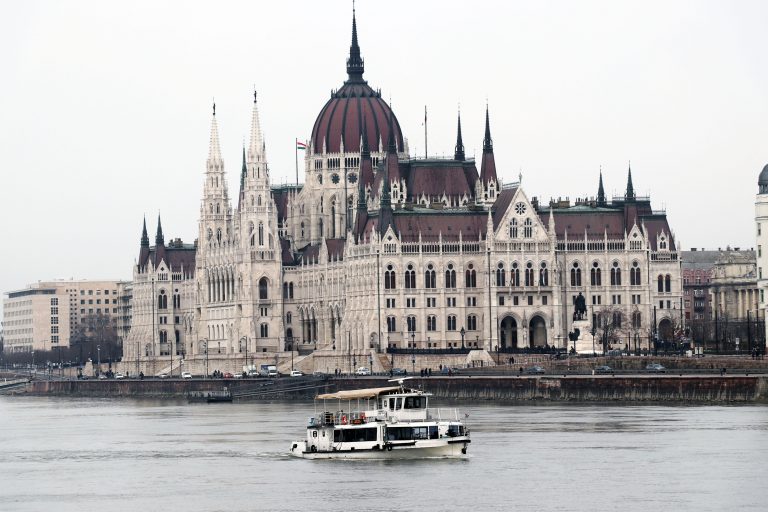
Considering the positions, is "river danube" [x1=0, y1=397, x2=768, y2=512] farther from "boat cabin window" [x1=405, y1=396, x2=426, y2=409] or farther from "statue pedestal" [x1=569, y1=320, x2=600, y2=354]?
"statue pedestal" [x1=569, y1=320, x2=600, y2=354]

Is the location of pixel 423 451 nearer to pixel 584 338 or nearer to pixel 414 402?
pixel 414 402

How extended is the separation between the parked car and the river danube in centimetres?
1066

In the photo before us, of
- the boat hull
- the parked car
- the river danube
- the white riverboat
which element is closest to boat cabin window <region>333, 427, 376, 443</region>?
the white riverboat

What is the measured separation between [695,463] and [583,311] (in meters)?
86.6

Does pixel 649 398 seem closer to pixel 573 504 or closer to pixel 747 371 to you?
pixel 747 371

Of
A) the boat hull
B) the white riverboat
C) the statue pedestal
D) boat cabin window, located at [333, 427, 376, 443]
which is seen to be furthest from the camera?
the statue pedestal

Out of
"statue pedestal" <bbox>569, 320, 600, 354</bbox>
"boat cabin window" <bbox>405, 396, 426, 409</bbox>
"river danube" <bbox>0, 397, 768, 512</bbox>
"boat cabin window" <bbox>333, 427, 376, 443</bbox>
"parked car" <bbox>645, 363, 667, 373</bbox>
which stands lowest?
"river danube" <bbox>0, 397, 768, 512</bbox>

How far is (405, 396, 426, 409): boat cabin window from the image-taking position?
119m

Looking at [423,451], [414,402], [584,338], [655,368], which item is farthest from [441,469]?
[584,338]

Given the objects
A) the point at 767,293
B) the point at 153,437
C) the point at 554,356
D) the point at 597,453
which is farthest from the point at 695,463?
the point at 554,356

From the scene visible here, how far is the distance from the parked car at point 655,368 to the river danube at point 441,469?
10664 millimetres

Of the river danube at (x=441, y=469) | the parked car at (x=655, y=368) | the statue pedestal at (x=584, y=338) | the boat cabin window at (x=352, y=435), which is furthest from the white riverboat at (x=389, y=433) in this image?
the statue pedestal at (x=584, y=338)

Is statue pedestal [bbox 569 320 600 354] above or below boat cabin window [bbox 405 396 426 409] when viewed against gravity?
above

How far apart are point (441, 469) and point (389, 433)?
5934 millimetres
